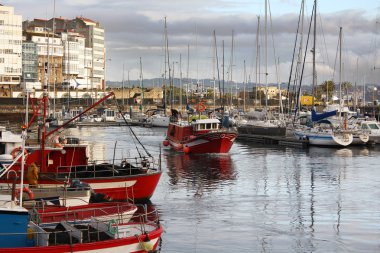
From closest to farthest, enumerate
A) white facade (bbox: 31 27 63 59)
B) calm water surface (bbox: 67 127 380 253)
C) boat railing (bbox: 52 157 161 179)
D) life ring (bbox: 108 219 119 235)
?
1. life ring (bbox: 108 219 119 235)
2. calm water surface (bbox: 67 127 380 253)
3. boat railing (bbox: 52 157 161 179)
4. white facade (bbox: 31 27 63 59)

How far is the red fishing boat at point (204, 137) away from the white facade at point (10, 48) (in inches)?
4063

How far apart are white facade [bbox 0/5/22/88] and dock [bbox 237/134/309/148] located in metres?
87.1

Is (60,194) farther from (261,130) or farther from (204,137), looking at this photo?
(261,130)

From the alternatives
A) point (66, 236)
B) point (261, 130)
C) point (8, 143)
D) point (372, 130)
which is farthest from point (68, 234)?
point (261, 130)

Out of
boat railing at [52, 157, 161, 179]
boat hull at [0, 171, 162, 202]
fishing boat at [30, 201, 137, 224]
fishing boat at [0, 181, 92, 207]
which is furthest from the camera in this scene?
boat railing at [52, 157, 161, 179]

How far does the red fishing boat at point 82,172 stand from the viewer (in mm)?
30484

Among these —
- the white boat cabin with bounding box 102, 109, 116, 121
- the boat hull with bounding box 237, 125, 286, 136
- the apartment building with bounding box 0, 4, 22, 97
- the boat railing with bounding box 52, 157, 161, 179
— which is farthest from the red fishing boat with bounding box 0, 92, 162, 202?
the apartment building with bounding box 0, 4, 22, 97

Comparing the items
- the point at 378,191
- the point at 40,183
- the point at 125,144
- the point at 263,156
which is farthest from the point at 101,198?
the point at 125,144

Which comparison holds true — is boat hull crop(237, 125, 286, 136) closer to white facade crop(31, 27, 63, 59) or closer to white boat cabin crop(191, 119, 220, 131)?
white boat cabin crop(191, 119, 220, 131)

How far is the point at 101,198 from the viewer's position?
26938mm

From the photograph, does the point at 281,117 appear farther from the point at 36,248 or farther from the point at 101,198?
the point at 36,248

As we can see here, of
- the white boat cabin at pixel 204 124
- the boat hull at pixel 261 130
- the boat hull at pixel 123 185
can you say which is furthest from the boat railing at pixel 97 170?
the boat hull at pixel 261 130

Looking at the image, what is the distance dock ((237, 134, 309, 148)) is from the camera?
7088 centimetres

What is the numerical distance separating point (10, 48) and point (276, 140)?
322ft
